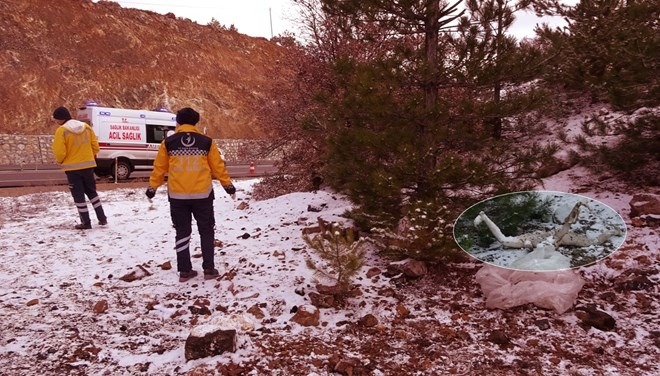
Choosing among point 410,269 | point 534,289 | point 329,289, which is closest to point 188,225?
point 329,289

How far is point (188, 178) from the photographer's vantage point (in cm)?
452

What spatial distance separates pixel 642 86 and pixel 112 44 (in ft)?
119

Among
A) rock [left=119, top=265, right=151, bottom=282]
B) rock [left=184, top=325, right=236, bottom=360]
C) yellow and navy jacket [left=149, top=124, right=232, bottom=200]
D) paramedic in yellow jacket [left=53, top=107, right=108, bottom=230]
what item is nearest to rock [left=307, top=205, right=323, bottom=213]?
yellow and navy jacket [left=149, top=124, right=232, bottom=200]

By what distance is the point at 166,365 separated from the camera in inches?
121

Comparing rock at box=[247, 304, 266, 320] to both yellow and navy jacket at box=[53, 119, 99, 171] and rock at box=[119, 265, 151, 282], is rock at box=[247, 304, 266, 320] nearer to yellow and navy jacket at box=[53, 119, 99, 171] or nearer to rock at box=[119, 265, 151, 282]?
rock at box=[119, 265, 151, 282]

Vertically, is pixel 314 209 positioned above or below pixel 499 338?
above

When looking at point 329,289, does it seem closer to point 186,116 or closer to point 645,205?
point 186,116

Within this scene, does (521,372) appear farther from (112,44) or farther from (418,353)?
(112,44)

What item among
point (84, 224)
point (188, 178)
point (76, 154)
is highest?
point (76, 154)

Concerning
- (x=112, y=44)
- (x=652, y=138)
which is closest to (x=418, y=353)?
(x=652, y=138)

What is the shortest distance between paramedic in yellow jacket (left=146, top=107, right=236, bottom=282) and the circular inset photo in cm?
261

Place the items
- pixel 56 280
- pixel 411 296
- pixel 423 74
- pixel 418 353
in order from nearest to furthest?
pixel 418 353 → pixel 411 296 → pixel 423 74 → pixel 56 280

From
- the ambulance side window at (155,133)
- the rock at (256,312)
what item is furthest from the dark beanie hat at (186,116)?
the ambulance side window at (155,133)

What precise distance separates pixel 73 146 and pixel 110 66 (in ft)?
93.1
